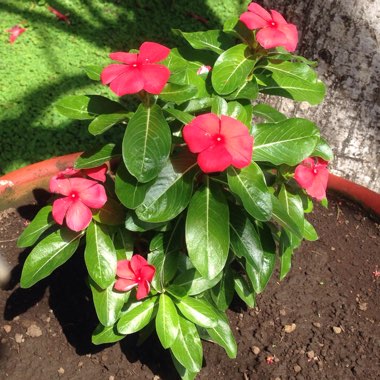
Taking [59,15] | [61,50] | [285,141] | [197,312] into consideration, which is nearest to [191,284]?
[197,312]

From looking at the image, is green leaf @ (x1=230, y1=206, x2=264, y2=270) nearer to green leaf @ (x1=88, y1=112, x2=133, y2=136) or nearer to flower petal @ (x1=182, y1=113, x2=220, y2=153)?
flower petal @ (x1=182, y1=113, x2=220, y2=153)

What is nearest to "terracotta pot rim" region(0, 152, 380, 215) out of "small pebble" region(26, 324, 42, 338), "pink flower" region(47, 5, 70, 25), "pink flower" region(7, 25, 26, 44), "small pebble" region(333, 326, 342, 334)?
"small pebble" region(26, 324, 42, 338)

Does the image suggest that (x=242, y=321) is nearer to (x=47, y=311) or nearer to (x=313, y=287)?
(x=313, y=287)

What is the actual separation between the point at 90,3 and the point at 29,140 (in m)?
1.69

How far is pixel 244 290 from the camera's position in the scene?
2.20 meters

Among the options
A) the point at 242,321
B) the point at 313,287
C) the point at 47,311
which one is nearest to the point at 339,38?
the point at 313,287

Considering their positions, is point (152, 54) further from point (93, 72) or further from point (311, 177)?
point (311, 177)

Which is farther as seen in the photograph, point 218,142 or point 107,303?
point 107,303

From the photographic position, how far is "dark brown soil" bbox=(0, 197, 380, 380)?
230 cm

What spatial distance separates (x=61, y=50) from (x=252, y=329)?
8.63 ft

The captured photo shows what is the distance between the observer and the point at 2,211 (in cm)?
261

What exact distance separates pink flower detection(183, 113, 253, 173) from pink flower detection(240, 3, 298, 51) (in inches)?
13.1

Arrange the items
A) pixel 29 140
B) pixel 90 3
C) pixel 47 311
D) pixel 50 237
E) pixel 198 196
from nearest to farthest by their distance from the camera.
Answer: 1. pixel 198 196
2. pixel 50 237
3. pixel 47 311
4. pixel 29 140
5. pixel 90 3

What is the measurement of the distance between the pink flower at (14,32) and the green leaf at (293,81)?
8.97ft
